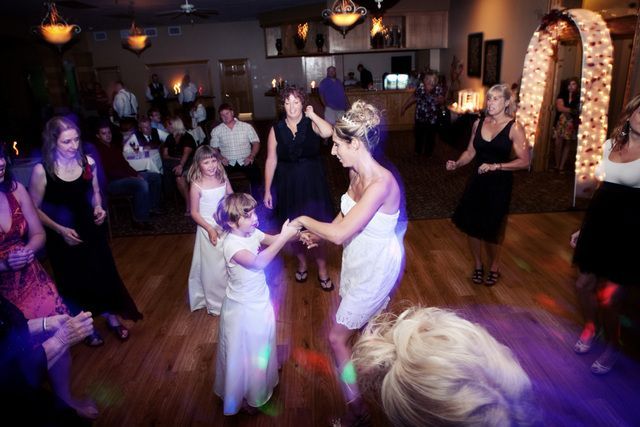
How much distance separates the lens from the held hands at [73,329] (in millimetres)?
1515

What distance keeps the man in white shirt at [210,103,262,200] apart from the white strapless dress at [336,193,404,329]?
3173mm

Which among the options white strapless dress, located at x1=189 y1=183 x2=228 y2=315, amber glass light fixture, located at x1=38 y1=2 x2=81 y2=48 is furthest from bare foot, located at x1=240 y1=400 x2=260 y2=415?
amber glass light fixture, located at x1=38 y1=2 x2=81 y2=48

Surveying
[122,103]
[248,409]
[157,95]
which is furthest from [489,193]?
[157,95]

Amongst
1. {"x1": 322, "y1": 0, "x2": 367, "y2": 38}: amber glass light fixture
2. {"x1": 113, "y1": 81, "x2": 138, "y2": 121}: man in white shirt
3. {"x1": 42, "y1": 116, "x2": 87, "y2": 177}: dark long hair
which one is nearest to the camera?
{"x1": 42, "y1": 116, "x2": 87, "y2": 177}: dark long hair

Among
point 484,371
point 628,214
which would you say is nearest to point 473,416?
point 484,371

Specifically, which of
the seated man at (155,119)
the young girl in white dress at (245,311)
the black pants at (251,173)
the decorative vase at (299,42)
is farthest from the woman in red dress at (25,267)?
the decorative vase at (299,42)

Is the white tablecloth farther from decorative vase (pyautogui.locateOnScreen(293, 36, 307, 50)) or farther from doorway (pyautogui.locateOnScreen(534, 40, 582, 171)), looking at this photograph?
decorative vase (pyautogui.locateOnScreen(293, 36, 307, 50))

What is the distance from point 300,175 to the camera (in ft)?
11.5

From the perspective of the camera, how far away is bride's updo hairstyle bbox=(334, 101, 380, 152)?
2.04 m

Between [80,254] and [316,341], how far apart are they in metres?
1.65

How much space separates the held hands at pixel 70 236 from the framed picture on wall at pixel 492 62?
310 inches

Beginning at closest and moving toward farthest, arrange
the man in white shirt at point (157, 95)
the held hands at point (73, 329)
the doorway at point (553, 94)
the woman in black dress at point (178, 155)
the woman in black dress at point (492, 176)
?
the held hands at point (73, 329)
the woman in black dress at point (492, 176)
the woman in black dress at point (178, 155)
the doorway at point (553, 94)
the man in white shirt at point (157, 95)

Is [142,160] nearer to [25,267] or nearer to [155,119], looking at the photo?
[155,119]

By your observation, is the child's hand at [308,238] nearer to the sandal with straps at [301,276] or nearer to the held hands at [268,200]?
the held hands at [268,200]
